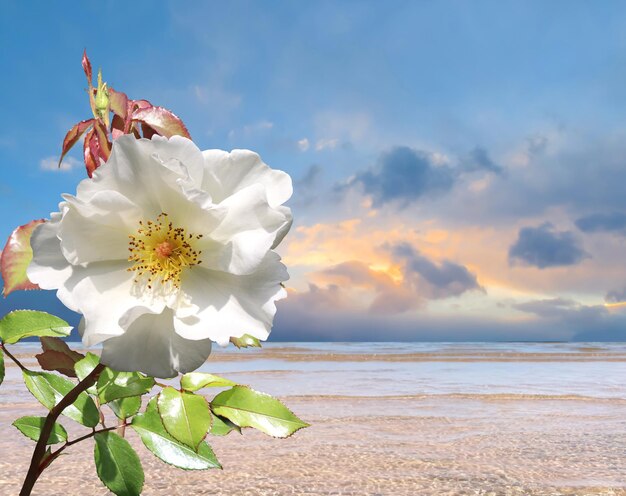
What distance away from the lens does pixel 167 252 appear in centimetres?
90

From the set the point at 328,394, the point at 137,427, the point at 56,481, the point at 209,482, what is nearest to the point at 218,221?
the point at 137,427

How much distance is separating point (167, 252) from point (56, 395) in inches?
20.1

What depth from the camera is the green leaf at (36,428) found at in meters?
1.23

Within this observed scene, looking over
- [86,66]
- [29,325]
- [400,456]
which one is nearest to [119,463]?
[29,325]

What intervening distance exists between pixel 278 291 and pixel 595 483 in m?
3.13

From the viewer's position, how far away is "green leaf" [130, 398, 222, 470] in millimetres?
1110

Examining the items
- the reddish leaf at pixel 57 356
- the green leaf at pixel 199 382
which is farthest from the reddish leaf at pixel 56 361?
the green leaf at pixel 199 382

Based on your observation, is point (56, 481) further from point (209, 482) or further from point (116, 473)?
point (116, 473)

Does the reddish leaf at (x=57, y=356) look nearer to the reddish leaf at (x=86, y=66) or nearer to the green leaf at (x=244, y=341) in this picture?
the green leaf at (x=244, y=341)

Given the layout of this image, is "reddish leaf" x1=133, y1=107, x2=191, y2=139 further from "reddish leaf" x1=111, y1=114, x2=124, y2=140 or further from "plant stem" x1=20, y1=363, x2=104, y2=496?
"plant stem" x1=20, y1=363, x2=104, y2=496

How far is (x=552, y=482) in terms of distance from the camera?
3314 mm

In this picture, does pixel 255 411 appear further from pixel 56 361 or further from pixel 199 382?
pixel 56 361

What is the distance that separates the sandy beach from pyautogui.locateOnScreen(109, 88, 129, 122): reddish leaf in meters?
2.39

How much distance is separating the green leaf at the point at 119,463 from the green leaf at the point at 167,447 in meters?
0.04
